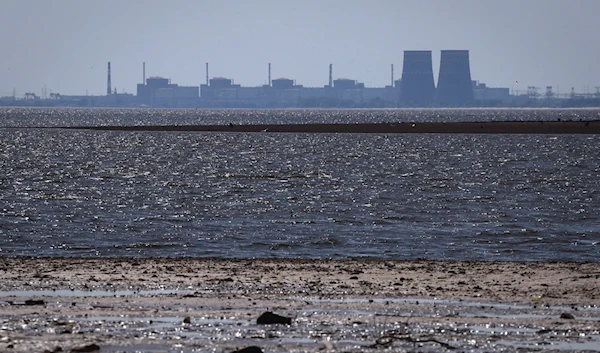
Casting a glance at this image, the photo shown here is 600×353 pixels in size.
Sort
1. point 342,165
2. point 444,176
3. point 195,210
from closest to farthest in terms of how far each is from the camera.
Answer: point 195,210, point 444,176, point 342,165

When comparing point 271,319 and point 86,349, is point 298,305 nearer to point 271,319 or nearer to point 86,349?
point 271,319

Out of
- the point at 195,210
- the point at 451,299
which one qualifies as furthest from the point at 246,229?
the point at 451,299

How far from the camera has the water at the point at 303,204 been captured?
33.3 meters

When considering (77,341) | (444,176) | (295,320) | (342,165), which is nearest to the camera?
(77,341)

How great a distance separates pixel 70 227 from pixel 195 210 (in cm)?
823

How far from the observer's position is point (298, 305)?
19828 mm

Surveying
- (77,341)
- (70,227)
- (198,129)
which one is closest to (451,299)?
(77,341)

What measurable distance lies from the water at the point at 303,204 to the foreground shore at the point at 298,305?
5620 millimetres

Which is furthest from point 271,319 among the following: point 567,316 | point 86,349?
point 567,316

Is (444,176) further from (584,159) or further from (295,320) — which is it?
(295,320)

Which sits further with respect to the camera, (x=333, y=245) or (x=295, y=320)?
(x=333, y=245)

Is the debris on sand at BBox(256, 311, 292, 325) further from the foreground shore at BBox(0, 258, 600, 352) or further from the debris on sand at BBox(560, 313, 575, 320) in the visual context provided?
the debris on sand at BBox(560, 313, 575, 320)

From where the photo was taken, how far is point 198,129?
172 metres

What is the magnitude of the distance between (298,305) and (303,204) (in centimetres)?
2956
